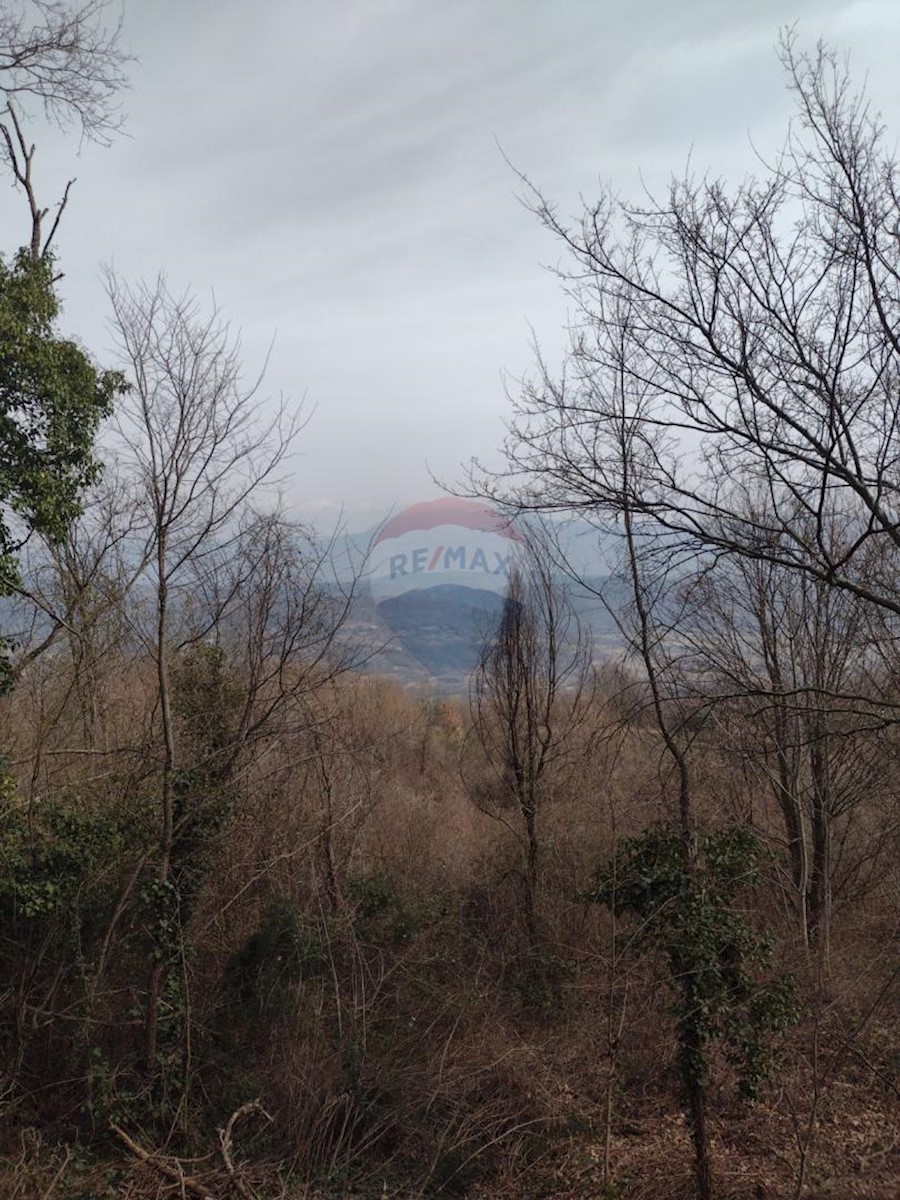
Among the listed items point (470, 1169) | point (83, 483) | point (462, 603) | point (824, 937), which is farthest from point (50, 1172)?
point (462, 603)

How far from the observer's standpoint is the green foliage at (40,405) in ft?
26.8

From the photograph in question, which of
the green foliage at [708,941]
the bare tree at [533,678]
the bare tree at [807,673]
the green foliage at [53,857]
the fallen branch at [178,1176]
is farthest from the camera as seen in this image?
the bare tree at [533,678]

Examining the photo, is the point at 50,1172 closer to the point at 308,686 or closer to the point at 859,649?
the point at 308,686

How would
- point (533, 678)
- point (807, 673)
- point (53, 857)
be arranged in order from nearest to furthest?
→ point (53, 857)
point (807, 673)
point (533, 678)

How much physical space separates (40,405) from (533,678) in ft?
28.9

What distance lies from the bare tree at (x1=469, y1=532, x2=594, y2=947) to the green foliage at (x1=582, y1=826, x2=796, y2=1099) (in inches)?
261

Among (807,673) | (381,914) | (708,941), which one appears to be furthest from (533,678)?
(708,941)

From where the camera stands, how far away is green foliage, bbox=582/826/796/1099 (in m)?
6.44

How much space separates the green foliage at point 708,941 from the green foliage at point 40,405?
7100 millimetres

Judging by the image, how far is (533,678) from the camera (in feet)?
45.4

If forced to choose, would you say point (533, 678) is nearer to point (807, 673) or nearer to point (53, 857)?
point (807, 673)

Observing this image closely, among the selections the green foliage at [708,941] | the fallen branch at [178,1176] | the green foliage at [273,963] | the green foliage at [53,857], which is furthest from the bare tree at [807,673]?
the fallen branch at [178,1176]

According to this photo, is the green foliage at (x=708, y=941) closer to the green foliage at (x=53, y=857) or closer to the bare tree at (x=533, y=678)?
the green foliage at (x=53, y=857)

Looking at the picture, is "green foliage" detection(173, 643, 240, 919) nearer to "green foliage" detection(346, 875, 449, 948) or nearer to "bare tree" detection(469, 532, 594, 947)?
"green foliage" detection(346, 875, 449, 948)
